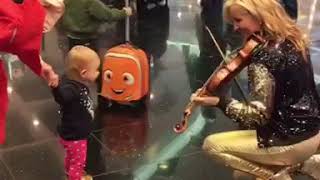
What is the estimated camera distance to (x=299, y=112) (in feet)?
8.34

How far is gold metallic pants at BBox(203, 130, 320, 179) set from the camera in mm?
2588

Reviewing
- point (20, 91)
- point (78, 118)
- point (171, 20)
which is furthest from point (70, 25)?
point (171, 20)

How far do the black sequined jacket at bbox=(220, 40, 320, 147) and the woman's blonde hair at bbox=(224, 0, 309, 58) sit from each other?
36mm

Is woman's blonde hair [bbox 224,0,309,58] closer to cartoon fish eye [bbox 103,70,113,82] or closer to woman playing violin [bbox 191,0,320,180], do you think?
woman playing violin [bbox 191,0,320,180]

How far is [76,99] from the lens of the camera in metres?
2.69

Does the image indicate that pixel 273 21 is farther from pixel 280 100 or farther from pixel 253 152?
pixel 253 152

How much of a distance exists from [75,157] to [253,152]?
870 millimetres

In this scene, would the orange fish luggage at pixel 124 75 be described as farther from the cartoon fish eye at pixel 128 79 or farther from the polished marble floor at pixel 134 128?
the polished marble floor at pixel 134 128

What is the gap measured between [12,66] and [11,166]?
1.74 meters

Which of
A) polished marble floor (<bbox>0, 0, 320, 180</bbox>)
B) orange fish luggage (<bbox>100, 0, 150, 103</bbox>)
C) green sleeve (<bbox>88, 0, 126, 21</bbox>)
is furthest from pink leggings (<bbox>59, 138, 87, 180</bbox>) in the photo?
green sleeve (<bbox>88, 0, 126, 21</bbox>)

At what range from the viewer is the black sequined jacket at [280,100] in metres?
2.47

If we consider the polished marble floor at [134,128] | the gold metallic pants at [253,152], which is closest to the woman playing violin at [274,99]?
the gold metallic pants at [253,152]

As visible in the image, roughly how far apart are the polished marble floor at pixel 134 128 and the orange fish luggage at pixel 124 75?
0.11 metres

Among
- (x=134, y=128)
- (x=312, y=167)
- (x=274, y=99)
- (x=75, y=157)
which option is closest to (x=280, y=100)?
(x=274, y=99)
